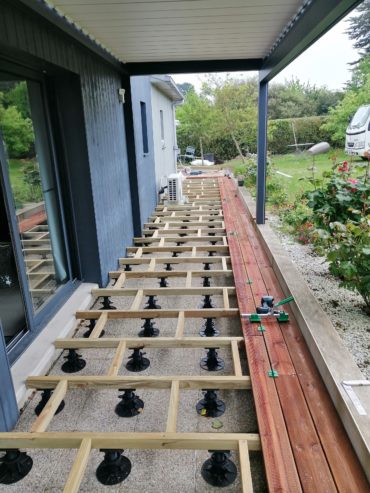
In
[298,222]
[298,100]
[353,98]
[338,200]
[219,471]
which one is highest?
[298,100]

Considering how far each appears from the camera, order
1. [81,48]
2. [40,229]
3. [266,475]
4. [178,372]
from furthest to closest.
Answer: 1. [81,48]
2. [40,229]
3. [178,372]
4. [266,475]

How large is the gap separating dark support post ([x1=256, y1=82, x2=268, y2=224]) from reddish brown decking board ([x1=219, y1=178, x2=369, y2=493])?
9.00ft

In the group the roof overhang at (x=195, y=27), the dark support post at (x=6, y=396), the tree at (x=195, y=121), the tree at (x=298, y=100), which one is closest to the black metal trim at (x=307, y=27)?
the roof overhang at (x=195, y=27)

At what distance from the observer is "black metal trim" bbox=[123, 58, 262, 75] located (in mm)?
5141

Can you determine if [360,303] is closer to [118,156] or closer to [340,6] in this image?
[340,6]

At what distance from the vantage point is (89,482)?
6.16ft

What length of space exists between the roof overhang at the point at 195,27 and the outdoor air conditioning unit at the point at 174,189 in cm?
275

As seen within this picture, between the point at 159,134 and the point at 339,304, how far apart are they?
7371 mm

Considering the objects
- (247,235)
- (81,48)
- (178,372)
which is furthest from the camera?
(247,235)

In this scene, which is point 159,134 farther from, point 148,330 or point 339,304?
point 339,304

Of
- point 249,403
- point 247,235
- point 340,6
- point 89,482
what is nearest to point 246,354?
point 249,403

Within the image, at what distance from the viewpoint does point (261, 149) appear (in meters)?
5.83

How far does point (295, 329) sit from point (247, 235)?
280cm

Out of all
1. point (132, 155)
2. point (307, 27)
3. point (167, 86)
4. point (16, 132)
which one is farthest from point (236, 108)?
point (16, 132)
